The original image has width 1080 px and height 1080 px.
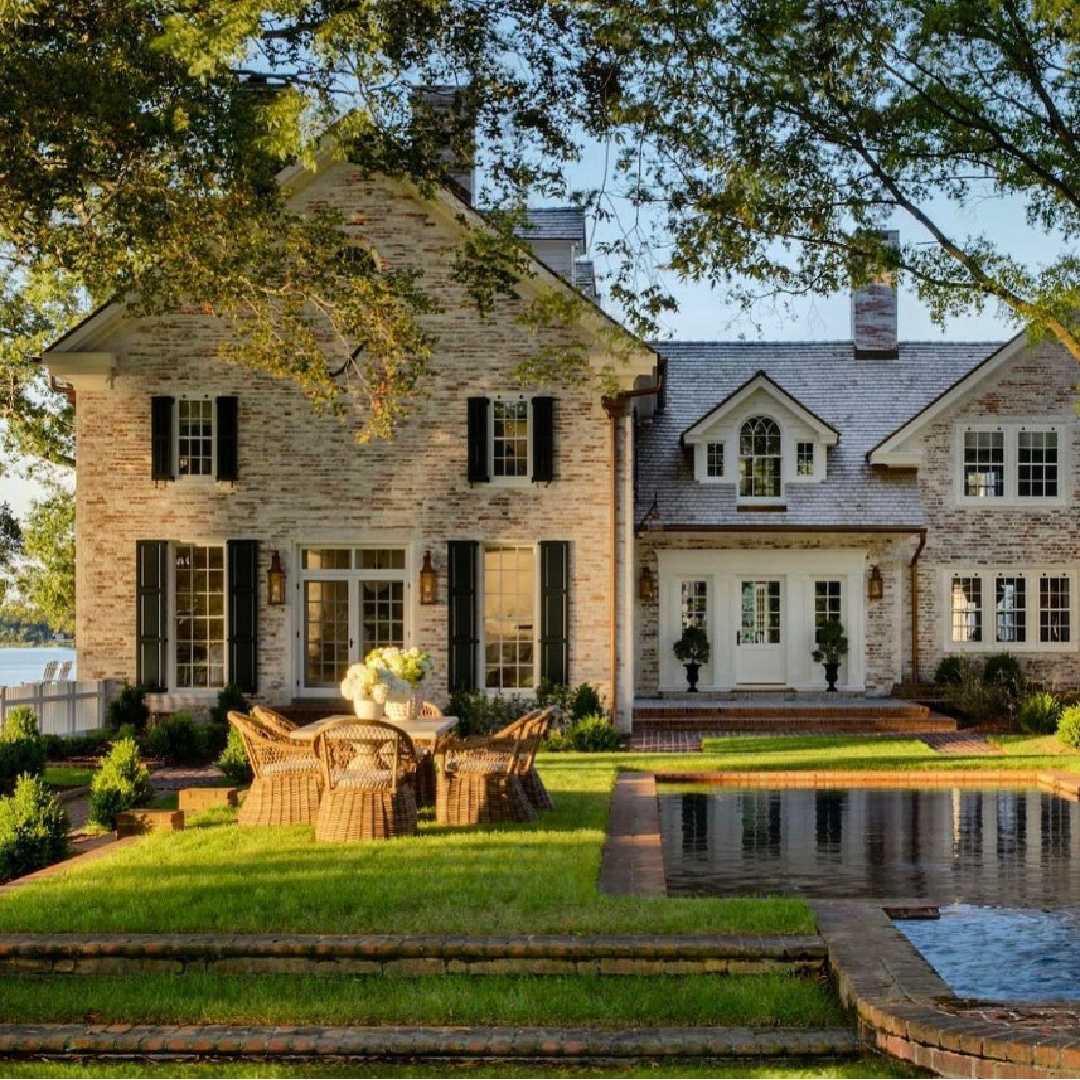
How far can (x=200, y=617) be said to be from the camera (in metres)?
23.4

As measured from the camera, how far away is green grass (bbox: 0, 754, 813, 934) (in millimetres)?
9016

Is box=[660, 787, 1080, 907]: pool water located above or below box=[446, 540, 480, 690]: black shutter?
below

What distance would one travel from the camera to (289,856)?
11.5 metres

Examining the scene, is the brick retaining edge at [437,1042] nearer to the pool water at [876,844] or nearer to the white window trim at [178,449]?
the pool water at [876,844]

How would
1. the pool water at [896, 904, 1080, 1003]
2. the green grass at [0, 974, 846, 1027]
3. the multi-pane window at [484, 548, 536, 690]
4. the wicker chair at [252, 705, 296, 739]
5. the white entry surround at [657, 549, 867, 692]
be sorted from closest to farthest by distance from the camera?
the green grass at [0, 974, 846, 1027], the pool water at [896, 904, 1080, 1003], the wicker chair at [252, 705, 296, 739], the multi-pane window at [484, 548, 536, 690], the white entry surround at [657, 549, 867, 692]

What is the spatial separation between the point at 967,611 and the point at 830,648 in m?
2.83

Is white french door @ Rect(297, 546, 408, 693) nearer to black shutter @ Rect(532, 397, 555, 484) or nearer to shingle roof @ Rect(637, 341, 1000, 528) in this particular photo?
black shutter @ Rect(532, 397, 555, 484)

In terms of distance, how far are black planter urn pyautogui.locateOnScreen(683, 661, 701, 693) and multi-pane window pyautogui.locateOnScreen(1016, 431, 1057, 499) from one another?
6.58m

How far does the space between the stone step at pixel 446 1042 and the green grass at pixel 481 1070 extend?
Answer: 0.08 m

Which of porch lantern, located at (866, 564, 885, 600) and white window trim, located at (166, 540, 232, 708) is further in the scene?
porch lantern, located at (866, 564, 885, 600)

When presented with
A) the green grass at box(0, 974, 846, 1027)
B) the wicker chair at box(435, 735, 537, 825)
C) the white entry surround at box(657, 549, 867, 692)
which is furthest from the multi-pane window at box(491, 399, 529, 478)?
the green grass at box(0, 974, 846, 1027)

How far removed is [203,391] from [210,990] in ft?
52.8

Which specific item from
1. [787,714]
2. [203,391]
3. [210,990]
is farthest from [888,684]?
[210,990]

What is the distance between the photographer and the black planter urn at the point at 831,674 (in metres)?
Answer: 26.7
